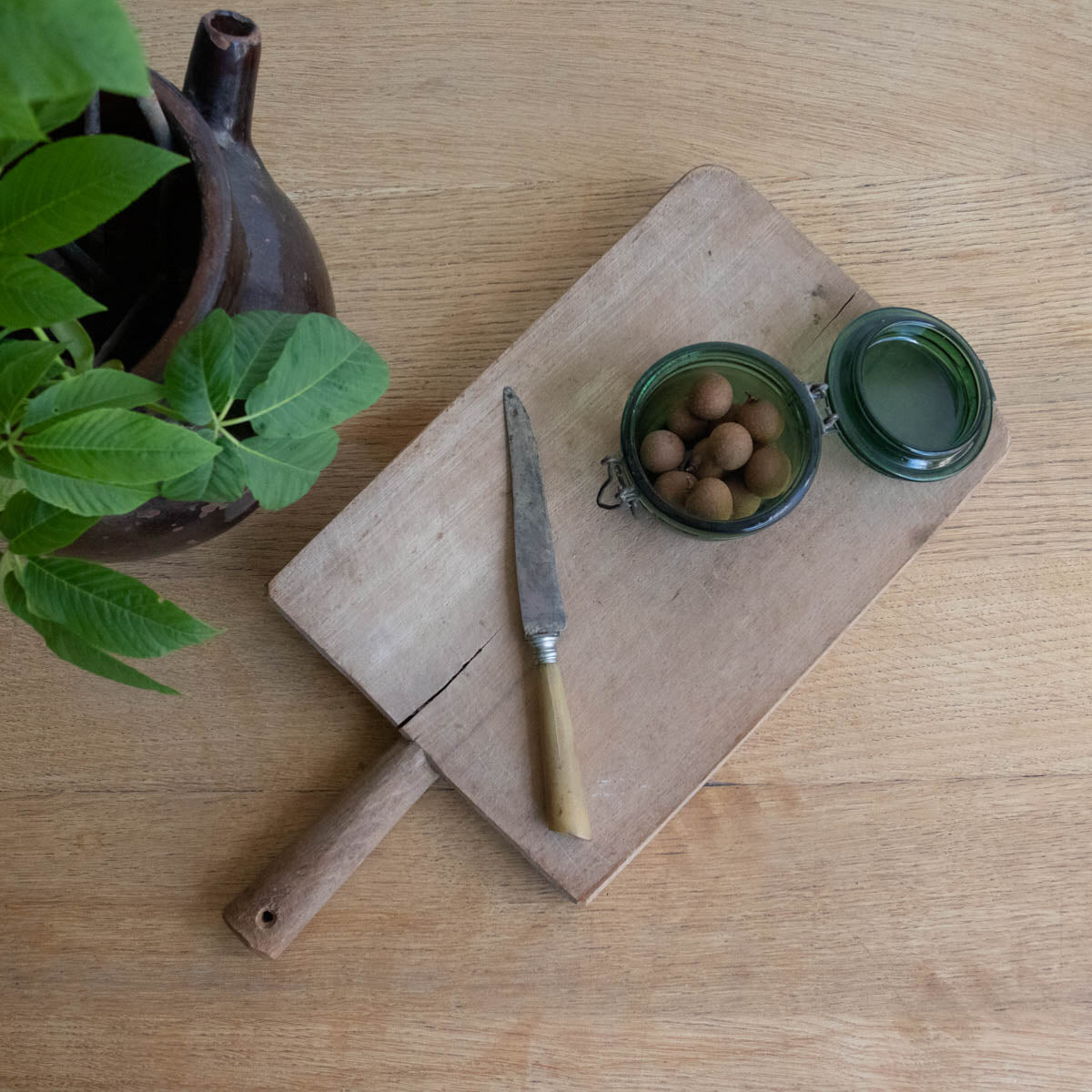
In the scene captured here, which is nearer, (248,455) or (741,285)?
(248,455)

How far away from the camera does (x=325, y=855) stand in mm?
565

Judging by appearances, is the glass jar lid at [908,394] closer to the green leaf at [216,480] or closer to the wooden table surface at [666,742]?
the wooden table surface at [666,742]

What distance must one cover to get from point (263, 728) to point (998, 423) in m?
0.49

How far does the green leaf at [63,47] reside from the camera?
0.16m

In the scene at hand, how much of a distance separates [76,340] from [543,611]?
1.03 ft

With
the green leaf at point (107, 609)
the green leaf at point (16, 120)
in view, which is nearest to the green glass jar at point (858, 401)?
the green leaf at point (107, 609)

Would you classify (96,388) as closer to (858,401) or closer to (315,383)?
(315,383)

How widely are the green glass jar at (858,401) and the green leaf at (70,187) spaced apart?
0.36 meters

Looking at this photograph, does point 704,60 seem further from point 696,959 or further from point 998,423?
point 696,959

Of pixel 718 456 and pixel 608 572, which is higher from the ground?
pixel 718 456

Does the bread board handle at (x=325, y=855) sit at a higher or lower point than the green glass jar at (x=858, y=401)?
lower

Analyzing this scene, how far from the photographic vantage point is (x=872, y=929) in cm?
63

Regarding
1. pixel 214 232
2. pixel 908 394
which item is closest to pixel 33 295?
pixel 214 232

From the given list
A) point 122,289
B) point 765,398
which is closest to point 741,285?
point 765,398
